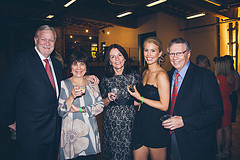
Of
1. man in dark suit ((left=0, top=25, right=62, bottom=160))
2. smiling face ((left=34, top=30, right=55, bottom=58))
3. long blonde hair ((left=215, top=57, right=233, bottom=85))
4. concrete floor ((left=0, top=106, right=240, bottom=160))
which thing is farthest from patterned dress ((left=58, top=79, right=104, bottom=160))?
long blonde hair ((left=215, top=57, right=233, bottom=85))

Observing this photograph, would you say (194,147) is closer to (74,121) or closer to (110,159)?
(110,159)

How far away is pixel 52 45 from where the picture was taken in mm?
1789

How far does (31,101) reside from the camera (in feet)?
5.27

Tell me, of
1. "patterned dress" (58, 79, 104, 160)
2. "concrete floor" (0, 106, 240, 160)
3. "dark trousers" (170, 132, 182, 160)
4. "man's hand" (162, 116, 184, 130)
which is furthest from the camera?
"concrete floor" (0, 106, 240, 160)

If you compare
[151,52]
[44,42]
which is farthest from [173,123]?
[44,42]

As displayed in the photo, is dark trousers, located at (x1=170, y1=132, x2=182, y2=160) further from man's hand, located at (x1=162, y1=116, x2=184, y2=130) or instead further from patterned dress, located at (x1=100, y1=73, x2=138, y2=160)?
patterned dress, located at (x1=100, y1=73, x2=138, y2=160)

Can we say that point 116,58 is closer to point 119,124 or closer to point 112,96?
point 112,96

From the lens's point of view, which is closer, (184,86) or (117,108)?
(184,86)

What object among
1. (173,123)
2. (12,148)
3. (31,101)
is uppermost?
(31,101)

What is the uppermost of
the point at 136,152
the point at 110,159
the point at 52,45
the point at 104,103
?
the point at 52,45

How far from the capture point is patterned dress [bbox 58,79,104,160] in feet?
5.89

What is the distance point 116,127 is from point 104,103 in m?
0.34

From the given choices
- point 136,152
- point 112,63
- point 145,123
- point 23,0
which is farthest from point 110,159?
point 23,0

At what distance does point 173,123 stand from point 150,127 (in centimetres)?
34
